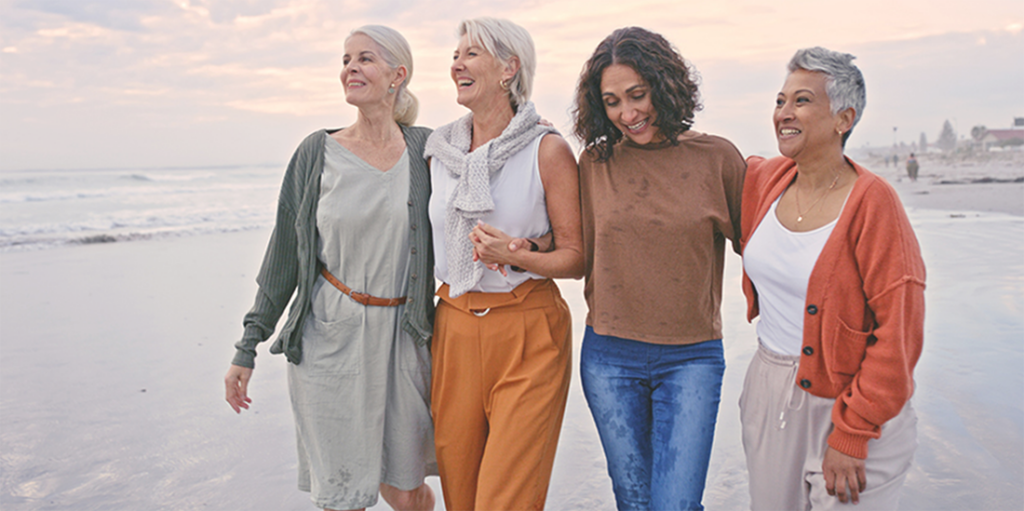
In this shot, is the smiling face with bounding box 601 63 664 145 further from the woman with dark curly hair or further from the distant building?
the distant building

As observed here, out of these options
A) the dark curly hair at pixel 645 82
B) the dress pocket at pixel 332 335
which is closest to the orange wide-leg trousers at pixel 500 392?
the dress pocket at pixel 332 335

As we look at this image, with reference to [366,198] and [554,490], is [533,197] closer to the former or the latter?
[366,198]

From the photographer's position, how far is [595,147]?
2.62 metres

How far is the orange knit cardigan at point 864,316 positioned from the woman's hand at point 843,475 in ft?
0.09

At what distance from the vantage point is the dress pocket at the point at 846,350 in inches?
79.2

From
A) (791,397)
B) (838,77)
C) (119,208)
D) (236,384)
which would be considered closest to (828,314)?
(791,397)

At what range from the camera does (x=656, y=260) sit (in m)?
2.49

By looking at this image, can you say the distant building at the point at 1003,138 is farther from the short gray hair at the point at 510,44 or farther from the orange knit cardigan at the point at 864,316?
the orange knit cardigan at the point at 864,316

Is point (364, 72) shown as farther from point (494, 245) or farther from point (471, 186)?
point (494, 245)

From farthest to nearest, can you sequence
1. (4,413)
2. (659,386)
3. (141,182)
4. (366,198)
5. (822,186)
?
(141,182)
(4,413)
(366,198)
(659,386)
(822,186)

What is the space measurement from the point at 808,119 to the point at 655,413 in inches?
43.3

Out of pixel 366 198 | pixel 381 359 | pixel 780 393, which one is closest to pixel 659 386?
pixel 780 393

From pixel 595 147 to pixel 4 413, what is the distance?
14.2ft

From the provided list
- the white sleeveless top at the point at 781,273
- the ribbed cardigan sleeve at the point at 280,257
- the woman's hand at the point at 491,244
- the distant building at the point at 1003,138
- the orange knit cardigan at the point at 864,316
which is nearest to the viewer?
the orange knit cardigan at the point at 864,316
